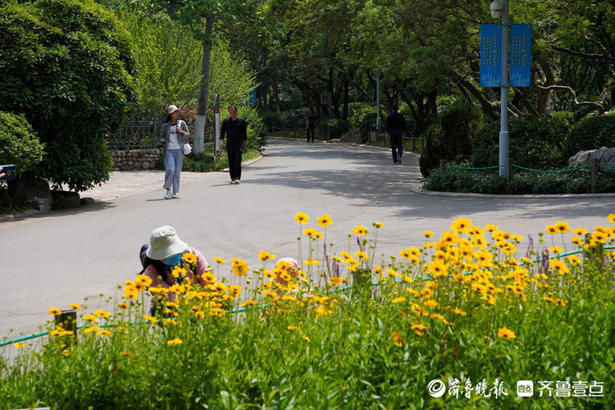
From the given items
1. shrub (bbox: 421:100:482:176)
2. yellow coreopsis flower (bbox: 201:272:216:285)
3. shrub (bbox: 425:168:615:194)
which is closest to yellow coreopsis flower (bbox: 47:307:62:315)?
yellow coreopsis flower (bbox: 201:272:216:285)

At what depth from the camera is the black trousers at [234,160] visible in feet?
65.8

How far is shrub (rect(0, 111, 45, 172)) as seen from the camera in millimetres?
13734

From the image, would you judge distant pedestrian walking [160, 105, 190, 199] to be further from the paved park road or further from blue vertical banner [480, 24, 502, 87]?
blue vertical banner [480, 24, 502, 87]

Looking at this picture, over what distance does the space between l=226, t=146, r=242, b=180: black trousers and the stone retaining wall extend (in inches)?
306

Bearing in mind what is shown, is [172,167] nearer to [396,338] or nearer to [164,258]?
[164,258]

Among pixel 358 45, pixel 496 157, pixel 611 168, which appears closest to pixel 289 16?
pixel 358 45

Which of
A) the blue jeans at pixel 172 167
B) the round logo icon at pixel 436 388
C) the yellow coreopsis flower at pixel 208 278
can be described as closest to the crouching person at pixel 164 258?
the yellow coreopsis flower at pixel 208 278

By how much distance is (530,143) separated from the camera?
1978cm

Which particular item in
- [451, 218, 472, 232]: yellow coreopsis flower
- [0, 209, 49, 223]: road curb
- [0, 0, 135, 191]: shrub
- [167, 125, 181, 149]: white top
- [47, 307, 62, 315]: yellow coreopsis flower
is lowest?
[0, 209, 49, 223]: road curb

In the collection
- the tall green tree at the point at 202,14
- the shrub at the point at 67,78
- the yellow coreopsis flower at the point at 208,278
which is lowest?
the yellow coreopsis flower at the point at 208,278

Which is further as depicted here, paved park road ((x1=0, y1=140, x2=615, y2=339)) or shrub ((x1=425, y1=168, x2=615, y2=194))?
shrub ((x1=425, y1=168, x2=615, y2=194))

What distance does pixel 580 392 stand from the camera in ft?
13.3

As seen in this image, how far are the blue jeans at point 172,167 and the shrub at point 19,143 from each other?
3.23 meters

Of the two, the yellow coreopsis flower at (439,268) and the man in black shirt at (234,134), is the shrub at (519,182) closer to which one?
the man in black shirt at (234,134)
